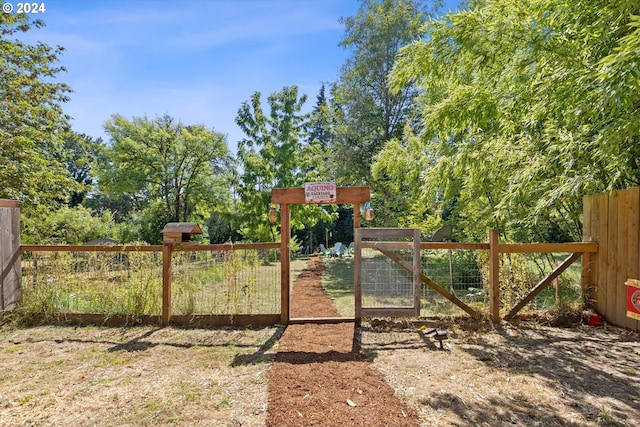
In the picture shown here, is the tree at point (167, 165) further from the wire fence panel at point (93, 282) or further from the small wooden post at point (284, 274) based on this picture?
the small wooden post at point (284, 274)

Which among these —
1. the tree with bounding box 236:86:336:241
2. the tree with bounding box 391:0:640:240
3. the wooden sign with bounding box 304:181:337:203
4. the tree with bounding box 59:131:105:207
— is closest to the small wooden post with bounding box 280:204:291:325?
the wooden sign with bounding box 304:181:337:203

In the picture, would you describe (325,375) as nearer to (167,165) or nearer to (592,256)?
(592,256)

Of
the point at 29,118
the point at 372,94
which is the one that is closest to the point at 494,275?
the point at 372,94

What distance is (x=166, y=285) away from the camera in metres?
5.00

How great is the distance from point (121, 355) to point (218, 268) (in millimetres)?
1626

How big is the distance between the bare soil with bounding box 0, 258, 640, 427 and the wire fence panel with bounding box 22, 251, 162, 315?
41 cm

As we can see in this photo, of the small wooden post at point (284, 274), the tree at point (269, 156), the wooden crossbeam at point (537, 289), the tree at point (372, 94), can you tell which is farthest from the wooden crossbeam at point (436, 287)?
the tree at point (269, 156)

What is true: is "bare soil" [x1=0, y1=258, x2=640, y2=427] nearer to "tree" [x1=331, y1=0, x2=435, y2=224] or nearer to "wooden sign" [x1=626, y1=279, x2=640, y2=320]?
"wooden sign" [x1=626, y1=279, x2=640, y2=320]

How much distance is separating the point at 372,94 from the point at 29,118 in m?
12.0

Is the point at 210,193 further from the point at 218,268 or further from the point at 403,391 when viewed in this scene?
the point at 403,391

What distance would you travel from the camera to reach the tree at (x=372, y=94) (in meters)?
13.8

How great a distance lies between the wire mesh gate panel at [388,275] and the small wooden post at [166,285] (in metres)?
2.87

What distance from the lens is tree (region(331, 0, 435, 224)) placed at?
13844 millimetres

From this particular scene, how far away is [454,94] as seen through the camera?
203 inches
